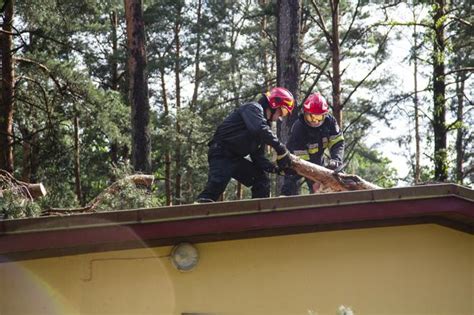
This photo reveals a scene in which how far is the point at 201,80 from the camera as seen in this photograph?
3409 cm

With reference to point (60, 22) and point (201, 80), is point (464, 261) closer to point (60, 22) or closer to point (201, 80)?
point (60, 22)

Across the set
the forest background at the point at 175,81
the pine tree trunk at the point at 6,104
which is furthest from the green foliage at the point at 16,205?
the pine tree trunk at the point at 6,104

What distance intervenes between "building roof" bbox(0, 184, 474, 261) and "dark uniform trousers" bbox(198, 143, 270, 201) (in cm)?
230

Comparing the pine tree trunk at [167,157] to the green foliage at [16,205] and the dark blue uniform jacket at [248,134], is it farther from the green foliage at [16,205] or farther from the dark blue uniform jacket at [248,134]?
the dark blue uniform jacket at [248,134]

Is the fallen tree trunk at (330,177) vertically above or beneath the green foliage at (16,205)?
above

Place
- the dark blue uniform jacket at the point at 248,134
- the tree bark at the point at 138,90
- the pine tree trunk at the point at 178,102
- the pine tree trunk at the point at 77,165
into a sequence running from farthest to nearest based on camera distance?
the pine tree trunk at the point at 178,102, the pine tree trunk at the point at 77,165, the tree bark at the point at 138,90, the dark blue uniform jacket at the point at 248,134

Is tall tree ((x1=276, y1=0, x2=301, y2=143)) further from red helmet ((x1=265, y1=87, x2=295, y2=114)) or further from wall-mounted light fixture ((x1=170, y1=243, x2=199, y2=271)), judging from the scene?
wall-mounted light fixture ((x1=170, y1=243, x2=199, y2=271))

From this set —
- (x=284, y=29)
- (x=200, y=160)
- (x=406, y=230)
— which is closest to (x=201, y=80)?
(x=200, y=160)

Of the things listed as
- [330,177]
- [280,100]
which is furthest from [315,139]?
[330,177]

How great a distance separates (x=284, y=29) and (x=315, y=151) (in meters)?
6.17

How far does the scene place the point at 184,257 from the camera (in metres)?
5.44

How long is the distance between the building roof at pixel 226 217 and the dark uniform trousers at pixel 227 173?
7.54 ft

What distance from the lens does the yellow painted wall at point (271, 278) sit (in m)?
5.43

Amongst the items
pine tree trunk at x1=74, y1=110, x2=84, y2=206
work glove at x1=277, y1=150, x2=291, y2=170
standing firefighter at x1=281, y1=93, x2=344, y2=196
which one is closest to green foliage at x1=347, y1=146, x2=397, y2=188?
pine tree trunk at x1=74, y1=110, x2=84, y2=206
